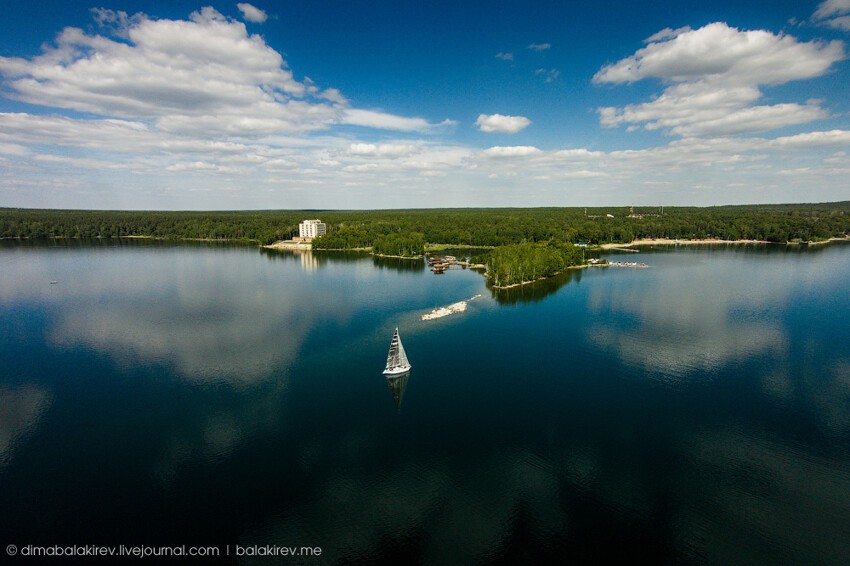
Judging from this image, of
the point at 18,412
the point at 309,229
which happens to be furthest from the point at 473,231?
the point at 18,412

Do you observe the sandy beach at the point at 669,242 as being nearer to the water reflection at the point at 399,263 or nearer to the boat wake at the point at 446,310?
the water reflection at the point at 399,263

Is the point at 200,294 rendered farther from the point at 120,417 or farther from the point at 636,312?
the point at 636,312

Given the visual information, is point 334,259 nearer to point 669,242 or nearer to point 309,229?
point 309,229

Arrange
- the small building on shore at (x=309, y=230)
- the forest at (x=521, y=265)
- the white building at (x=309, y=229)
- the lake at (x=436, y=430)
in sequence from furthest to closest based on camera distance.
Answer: the white building at (x=309, y=229)
the small building on shore at (x=309, y=230)
the forest at (x=521, y=265)
the lake at (x=436, y=430)

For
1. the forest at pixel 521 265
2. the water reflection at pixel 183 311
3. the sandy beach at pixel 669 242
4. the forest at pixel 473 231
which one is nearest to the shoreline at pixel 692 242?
the sandy beach at pixel 669 242

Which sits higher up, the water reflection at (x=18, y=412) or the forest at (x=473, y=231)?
the forest at (x=473, y=231)

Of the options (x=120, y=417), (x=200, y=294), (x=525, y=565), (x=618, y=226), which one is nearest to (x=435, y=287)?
(x=200, y=294)

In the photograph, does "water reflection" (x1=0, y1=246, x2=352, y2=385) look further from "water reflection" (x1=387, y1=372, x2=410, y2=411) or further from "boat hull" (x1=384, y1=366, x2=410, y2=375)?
"water reflection" (x1=387, y1=372, x2=410, y2=411)
